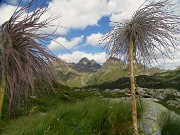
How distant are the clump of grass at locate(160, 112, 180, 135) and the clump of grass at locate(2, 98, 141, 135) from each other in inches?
71.7

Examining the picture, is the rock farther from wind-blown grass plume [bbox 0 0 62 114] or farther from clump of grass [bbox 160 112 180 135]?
wind-blown grass plume [bbox 0 0 62 114]

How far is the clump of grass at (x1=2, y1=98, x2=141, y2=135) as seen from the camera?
316 inches

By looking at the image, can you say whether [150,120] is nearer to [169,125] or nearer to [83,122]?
[169,125]

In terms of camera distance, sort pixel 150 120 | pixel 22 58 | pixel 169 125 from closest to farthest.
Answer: pixel 22 58 < pixel 150 120 < pixel 169 125

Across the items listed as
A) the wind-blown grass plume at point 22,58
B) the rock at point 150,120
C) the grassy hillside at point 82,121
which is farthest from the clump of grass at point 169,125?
the wind-blown grass plume at point 22,58

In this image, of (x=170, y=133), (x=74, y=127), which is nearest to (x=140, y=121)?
(x=170, y=133)

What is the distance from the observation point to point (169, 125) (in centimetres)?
1153

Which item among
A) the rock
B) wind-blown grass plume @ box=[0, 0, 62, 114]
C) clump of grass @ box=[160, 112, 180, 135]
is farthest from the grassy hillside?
wind-blown grass plume @ box=[0, 0, 62, 114]

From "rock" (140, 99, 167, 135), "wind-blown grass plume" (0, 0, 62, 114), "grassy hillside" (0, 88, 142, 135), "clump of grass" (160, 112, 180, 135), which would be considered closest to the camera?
"wind-blown grass plume" (0, 0, 62, 114)

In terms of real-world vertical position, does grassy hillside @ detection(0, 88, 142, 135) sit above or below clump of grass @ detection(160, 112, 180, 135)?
above

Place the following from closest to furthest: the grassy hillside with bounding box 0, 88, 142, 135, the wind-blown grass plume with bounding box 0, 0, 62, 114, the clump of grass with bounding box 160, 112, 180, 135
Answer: the wind-blown grass plume with bounding box 0, 0, 62, 114 → the grassy hillside with bounding box 0, 88, 142, 135 → the clump of grass with bounding box 160, 112, 180, 135

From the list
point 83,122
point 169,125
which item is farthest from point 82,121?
point 169,125

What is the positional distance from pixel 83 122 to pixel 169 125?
433 cm

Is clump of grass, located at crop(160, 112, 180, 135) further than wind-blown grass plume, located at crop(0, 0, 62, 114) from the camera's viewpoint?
Yes
